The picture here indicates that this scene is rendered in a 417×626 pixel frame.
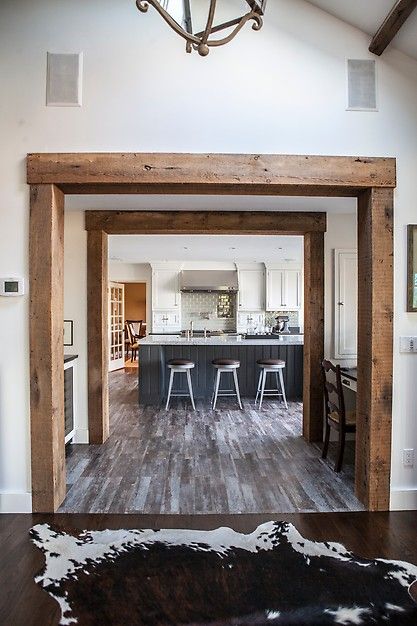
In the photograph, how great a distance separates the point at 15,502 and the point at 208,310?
7.18 m

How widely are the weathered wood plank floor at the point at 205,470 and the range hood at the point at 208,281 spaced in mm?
4176

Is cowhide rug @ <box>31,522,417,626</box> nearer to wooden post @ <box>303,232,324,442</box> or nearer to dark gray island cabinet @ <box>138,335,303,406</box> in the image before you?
wooden post @ <box>303,232,324,442</box>

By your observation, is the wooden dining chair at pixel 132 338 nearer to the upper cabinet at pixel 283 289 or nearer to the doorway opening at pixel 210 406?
the doorway opening at pixel 210 406

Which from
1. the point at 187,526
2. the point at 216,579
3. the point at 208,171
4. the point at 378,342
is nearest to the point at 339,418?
the point at 378,342

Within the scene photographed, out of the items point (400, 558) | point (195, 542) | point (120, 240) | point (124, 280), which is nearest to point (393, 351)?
point (400, 558)

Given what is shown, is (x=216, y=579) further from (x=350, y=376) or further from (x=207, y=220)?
(x=207, y=220)

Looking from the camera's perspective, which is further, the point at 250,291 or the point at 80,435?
the point at 250,291

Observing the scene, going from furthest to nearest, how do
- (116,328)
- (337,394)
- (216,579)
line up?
(116,328), (337,394), (216,579)

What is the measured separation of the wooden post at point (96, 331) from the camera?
4254 mm

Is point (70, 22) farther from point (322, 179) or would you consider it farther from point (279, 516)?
point (279, 516)

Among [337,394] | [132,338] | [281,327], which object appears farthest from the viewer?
[132,338]

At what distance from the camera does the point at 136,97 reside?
2719mm

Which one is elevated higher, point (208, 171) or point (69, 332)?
point (208, 171)

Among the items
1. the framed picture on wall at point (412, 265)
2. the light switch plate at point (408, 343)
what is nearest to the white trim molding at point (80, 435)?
the light switch plate at point (408, 343)
